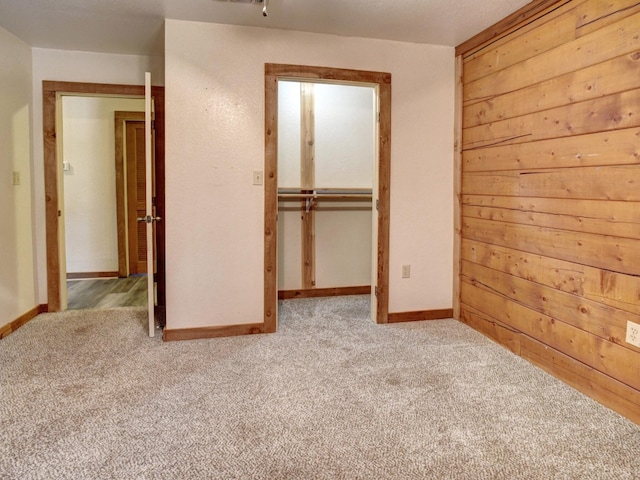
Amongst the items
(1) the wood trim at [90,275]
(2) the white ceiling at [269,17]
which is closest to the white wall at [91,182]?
(1) the wood trim at [90,275]

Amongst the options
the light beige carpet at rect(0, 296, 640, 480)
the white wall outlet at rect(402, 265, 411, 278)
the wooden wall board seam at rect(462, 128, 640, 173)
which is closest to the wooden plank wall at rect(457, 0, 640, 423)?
the wooden wall board seam at rect(462, 128, 640, 173)

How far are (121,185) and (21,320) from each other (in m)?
2.31

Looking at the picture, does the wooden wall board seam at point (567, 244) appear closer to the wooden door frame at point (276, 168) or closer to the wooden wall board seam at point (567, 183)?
the wooden wall board seam at point (567, 183)

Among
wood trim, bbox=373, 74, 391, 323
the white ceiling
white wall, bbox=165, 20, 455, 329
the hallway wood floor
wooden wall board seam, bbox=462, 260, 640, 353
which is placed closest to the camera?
wooden wall board seam, bbox=462, 260, 640, 353

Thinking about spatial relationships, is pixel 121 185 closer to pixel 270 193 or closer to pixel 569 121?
pixel 270 193

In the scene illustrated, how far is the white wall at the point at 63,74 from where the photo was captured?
3.68m

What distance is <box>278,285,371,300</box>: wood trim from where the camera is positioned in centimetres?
443

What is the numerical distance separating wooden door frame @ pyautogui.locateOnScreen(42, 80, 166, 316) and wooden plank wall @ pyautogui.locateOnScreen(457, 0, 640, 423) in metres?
2.57

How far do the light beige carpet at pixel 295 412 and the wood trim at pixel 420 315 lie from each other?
35 centimetres

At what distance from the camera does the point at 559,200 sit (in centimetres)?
250

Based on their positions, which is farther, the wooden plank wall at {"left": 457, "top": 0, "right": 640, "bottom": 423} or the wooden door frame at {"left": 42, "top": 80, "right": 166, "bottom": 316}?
the wooden door frame at {"left": 42, "top": 80, "right": 166, "bottom": 316}

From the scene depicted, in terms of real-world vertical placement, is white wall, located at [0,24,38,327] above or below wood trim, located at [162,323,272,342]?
above

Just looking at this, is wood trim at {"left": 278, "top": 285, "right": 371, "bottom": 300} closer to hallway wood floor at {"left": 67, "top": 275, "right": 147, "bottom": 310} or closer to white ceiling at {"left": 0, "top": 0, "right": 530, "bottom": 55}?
hallway wood floor at {"left": 67, "top": 275, "right": 147, "bottom": 310}

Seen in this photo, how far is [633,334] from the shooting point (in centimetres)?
206
